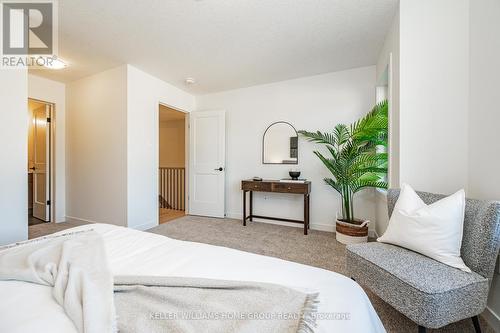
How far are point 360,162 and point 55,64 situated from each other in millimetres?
4215

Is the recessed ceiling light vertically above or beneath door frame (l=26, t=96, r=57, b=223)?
above

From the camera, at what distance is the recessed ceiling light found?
2869 millimetres

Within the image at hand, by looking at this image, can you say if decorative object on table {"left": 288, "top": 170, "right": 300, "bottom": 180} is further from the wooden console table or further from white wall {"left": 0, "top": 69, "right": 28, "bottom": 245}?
Answer: white wall {"left": 0, "top": 69, "right": 28, "bottom": 245}

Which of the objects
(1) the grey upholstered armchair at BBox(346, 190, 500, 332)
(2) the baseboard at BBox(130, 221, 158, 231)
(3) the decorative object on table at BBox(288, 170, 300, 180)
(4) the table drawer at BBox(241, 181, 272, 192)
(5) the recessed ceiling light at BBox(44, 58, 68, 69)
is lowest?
(2) the baseboard at BBox(130, 221, 158, 231)

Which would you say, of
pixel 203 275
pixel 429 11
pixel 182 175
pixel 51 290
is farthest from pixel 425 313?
pixel 182 175

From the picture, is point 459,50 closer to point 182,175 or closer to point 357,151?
point 357,151

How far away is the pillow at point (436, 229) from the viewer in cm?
128

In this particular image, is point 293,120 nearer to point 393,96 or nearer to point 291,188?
point 291,188

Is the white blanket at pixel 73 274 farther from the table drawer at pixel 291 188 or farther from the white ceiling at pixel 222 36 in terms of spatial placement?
the table drawer at pixel 291 188

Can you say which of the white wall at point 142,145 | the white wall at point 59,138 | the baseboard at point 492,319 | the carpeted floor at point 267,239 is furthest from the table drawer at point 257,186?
the white wall at point 59,138

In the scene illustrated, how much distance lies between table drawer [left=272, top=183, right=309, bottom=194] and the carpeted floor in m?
0.62

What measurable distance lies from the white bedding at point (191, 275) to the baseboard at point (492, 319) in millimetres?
1172

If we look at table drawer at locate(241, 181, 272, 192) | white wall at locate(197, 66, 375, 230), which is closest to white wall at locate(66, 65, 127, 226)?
white wall at locate(197, 66, 375, 230)

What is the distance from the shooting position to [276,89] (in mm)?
3699
